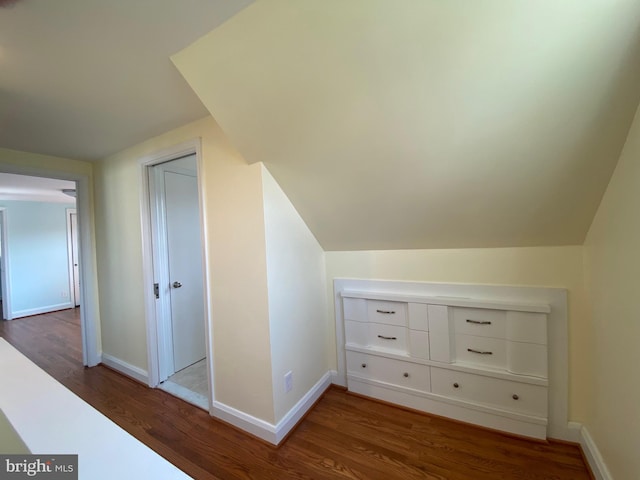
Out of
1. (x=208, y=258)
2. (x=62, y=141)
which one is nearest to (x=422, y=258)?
(x=208, y=258)

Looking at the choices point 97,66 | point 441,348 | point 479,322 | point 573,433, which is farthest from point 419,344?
point 97,66

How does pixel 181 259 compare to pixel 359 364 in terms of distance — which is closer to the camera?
pixel 359 364

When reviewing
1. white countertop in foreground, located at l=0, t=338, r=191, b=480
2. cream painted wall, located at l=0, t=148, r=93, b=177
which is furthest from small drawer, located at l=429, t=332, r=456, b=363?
cream painted wall, located at l=0, t=148, r=93, b=177

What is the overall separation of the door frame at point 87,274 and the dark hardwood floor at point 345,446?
80cm

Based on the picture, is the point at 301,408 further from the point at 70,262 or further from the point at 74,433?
the point at 70,262

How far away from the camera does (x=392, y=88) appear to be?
1.06 m

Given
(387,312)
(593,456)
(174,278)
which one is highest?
(174,278)

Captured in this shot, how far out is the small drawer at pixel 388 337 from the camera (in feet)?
6.26

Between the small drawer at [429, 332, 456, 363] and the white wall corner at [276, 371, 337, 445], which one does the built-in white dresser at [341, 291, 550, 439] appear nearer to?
the small drawer at [429, 332, 456, 363]

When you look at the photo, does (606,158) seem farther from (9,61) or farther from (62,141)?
(62,141)

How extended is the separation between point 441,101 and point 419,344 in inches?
61.4

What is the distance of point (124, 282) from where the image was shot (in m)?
2.45

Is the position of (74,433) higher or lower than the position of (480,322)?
higher

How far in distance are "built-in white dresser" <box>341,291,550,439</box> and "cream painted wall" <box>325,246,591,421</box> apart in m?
0.15
